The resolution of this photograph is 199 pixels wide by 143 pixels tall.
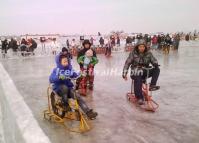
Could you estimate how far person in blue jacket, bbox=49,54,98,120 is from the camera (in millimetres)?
6213

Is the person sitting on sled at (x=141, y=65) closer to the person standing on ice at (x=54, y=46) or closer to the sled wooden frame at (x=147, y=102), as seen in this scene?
the sled wooden frame at (x=147, y=102)

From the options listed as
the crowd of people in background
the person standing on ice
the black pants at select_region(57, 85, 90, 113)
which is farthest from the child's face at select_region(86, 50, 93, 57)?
the person standing on ice

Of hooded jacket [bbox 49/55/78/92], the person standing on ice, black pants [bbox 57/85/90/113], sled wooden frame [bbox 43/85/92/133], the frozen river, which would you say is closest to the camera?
the frozen river

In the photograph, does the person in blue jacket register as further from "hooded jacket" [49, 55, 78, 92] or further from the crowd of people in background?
the crowd of people in background

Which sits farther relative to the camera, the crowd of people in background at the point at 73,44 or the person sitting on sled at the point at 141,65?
the crowd of people in background at the point at 73,44

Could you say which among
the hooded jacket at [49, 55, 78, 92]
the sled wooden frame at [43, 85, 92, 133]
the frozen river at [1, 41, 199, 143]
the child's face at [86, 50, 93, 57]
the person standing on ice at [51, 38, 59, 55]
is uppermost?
the child's face at [86, 50, 93, 57]

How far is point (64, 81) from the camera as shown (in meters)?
6.52

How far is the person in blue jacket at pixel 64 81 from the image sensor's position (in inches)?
245

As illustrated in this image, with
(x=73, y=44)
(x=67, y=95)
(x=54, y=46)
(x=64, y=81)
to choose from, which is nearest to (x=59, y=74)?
(x=64, y=81)

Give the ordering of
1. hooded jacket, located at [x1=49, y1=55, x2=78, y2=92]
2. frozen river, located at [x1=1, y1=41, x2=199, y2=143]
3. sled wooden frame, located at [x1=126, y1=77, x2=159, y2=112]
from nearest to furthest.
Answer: frozen river, located at [x1=1, y1=41, x2=199, y2=143] → hooded jacket, located at [x1=49, y1=55, x2=78, y2=92] → sled wooden frame, located at [x1=126, y1=77, x2=159, y2=112]

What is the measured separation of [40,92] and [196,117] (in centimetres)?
517

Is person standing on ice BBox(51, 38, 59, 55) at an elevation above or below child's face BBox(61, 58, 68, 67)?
below

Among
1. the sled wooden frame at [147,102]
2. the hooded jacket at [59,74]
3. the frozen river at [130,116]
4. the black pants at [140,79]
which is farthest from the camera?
the black pants at [140,79]

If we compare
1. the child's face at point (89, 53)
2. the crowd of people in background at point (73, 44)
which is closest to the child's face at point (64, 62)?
the child's face at point (89, 53)
